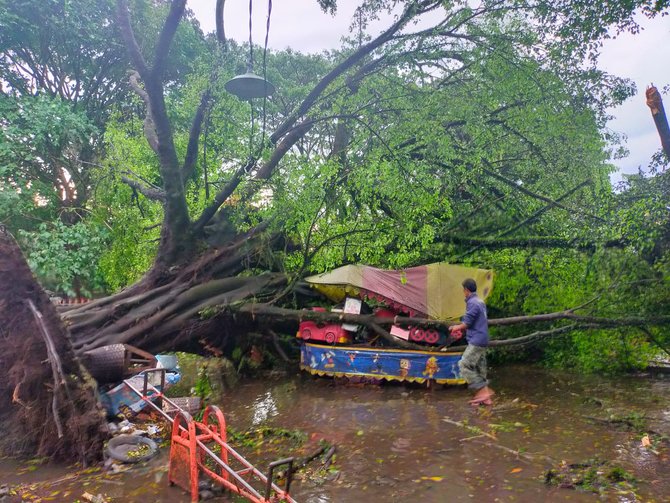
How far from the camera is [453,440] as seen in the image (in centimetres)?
683

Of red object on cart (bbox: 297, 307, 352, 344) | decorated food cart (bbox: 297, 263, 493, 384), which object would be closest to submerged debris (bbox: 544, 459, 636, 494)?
decorated food cart (bbox: 297, 263, 493, 384)

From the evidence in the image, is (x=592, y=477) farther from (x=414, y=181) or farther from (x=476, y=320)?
(x=414, y=181)

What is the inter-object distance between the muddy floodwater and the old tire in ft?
0.58

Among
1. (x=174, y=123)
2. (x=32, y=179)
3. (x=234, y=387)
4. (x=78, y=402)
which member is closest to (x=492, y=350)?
(x=234, y=387)

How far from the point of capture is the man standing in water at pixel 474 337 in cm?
767

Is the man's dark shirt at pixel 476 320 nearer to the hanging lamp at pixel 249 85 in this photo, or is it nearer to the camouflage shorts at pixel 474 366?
the camouflage shorts at pixel 474 366

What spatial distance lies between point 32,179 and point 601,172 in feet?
55.3

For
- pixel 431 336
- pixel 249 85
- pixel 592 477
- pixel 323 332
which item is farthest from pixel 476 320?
pixel 249 85

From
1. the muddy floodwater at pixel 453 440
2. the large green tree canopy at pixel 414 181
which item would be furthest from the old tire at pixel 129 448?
the large green tree canopy at pixel 414 181

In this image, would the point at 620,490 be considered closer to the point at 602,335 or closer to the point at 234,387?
the point at 602,335

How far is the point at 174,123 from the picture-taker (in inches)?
605

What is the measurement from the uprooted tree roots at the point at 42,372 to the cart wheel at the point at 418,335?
20.3 feet

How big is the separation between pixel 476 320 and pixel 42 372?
6468 mm

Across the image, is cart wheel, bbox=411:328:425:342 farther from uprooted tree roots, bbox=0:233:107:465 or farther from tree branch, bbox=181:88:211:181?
uprooted tree roots, bbox=0:233:107:465
